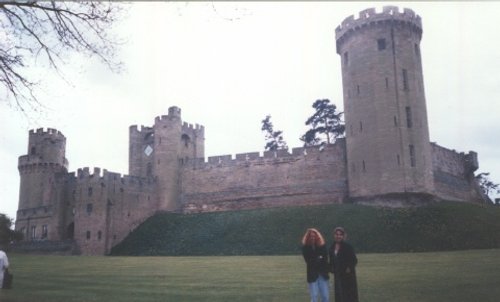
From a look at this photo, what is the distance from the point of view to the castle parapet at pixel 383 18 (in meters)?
35.4

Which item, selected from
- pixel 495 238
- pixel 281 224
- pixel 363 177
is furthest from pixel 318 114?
pixel 495 238

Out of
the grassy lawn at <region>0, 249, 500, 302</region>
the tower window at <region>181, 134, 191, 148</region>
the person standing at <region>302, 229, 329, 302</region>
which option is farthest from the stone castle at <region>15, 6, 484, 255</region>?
the person standing at <region>302, 229, 329, 302</region>

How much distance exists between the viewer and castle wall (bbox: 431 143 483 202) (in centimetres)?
3931

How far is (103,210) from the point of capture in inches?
1499

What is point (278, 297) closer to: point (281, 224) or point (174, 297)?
point (174, 297)

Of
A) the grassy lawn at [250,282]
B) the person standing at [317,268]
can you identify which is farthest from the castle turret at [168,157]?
the person standing at [317,268]

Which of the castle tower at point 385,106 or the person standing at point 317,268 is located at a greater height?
Answer: the castle tower at point 385,106

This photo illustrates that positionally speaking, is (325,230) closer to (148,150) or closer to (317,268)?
(317,268)

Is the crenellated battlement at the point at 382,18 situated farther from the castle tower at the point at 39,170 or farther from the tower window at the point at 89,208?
the castle tower at the point at 39,170

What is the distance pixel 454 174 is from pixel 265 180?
15.3m

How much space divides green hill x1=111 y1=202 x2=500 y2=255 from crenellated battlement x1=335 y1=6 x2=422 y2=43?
12.2 metres

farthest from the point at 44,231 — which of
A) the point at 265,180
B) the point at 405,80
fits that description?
the point at 405,80

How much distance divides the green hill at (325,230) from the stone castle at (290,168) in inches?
91.4

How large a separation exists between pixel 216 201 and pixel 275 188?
5112 millimetres
